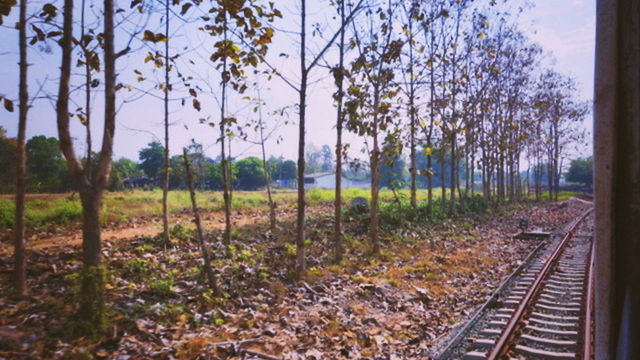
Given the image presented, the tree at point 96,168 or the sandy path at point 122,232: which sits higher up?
the tree at point 96,168

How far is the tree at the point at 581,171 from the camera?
233ft

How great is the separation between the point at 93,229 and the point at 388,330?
5.24 meters

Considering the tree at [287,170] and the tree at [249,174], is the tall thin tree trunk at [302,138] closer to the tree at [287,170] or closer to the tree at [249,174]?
the tree at [249,174]

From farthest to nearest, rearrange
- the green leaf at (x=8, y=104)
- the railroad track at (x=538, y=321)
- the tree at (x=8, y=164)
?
1. the tree at (x=8, y=164)
2. the railroad track at (x=538, y=321)
3. the green leaf at (x=8, y=104)

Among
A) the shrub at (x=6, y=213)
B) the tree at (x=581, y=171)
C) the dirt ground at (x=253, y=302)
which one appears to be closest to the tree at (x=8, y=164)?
the shrub at (x=6, y=213)

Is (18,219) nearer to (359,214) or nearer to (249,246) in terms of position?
(249,246)

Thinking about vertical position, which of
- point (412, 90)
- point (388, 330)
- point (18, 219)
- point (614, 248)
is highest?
point (412, 90)

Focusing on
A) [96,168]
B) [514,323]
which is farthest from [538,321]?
[96,168]

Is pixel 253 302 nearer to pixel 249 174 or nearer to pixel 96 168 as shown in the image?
pixel 96 168

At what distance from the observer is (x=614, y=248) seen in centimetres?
154

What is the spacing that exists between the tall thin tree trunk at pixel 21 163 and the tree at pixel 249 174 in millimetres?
59457

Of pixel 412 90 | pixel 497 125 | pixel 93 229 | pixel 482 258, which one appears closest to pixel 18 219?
pixel 93 229

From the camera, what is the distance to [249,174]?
65938 millimetres

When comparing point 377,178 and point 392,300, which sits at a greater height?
point 377,178
